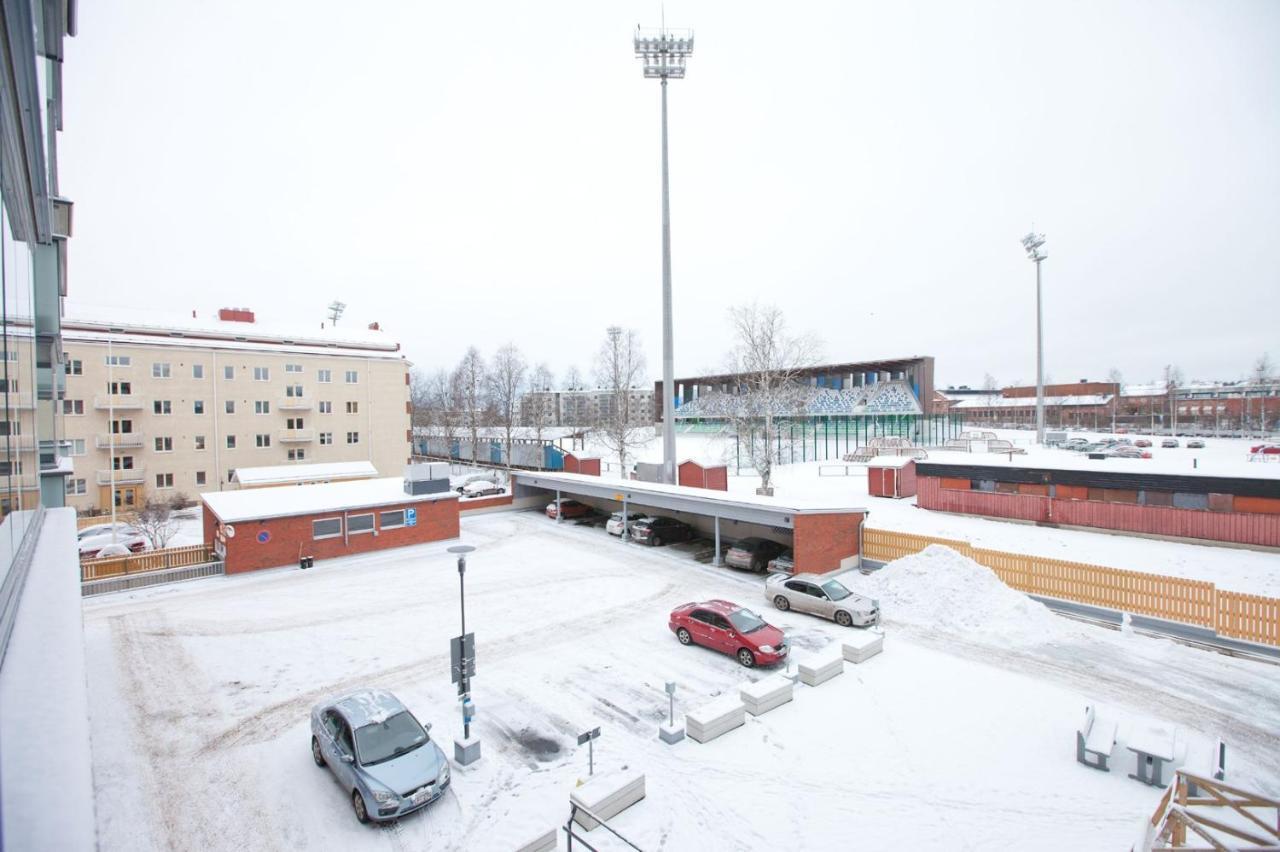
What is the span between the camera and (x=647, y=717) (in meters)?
12.1

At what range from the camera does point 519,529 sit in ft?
101

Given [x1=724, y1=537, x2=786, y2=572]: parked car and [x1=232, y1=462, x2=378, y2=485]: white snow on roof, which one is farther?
[x1=232, y1=462, x2=378, y2=485]: white snow on roof

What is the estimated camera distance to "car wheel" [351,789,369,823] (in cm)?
920

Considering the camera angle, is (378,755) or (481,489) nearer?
(378,755)

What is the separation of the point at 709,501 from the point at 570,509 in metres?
12.8

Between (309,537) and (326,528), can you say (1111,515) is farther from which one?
(309,537)

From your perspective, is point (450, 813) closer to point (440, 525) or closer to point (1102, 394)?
point (440, 525)

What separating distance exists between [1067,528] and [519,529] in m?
25.4

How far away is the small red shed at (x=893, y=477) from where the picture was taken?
34688 millimetres

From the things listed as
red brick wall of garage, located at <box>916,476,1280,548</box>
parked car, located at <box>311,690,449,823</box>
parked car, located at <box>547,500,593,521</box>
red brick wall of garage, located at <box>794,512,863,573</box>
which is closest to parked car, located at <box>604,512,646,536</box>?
parked car, located at <box>547,500,593,521</box>

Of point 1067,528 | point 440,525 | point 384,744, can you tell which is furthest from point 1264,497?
point 440,525

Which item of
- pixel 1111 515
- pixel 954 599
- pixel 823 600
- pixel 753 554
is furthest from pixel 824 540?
pixel 1111 515

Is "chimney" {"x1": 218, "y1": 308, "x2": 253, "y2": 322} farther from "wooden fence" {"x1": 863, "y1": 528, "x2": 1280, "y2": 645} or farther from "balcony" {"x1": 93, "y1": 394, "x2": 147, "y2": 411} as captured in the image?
"wooden fence" {"x1": 863, "y1": 528, "x2": 1280, "y2": 645}

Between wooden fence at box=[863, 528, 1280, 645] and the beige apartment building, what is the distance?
136 ft
